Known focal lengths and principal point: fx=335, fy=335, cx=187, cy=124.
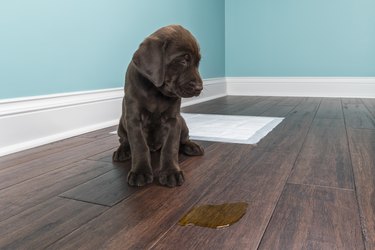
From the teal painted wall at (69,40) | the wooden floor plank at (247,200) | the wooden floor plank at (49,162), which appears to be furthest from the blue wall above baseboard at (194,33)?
the wooden floor plank at (247,200)

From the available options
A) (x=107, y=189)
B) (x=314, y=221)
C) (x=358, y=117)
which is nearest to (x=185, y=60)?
(x=107, y=189)

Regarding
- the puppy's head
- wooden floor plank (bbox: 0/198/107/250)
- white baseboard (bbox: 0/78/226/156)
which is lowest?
wooden floor plank (bbox: 0/198/107/250)

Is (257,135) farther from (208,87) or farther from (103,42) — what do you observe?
(208,87)

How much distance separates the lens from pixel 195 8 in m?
3.43

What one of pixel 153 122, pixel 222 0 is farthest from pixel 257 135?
pixel 222 0

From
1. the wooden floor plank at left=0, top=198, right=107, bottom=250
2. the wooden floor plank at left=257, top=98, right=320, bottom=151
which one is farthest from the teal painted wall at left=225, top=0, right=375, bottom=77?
the wooden floor plank at left=0, top=198, right=107, bottom=250

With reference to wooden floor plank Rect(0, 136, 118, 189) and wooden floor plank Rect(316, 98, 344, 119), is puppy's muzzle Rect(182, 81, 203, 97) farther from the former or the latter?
wooden floor plank Rect(316, 98, 344, 119)

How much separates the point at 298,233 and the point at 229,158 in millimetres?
664

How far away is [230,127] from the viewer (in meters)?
2.10

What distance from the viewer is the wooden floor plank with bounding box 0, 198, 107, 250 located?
29.9 inches

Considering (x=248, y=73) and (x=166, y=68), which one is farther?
(x=248, y=73)

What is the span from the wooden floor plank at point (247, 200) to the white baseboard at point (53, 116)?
3.45ft

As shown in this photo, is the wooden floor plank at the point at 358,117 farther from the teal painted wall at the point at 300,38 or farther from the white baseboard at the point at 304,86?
the teal painted wall at the point at 300,38

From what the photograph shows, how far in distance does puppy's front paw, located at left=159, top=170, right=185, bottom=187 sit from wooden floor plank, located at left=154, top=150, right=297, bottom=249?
0.12 metres
